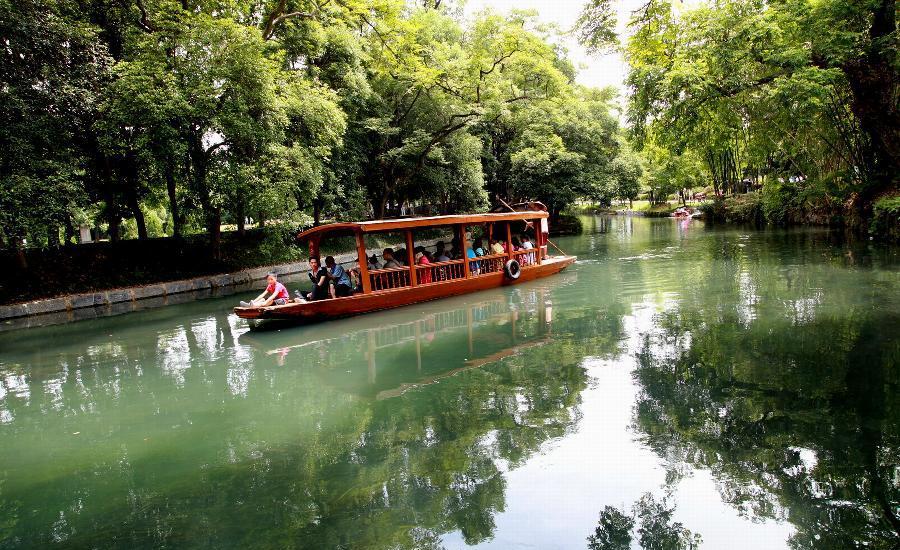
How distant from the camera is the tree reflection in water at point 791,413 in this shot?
3.64 metres

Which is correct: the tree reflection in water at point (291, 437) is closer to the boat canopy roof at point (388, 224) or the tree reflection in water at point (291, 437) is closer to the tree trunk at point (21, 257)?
the boat canopy roof at point (388, 224)

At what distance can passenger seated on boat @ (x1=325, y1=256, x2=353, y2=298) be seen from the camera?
1077 centimetres

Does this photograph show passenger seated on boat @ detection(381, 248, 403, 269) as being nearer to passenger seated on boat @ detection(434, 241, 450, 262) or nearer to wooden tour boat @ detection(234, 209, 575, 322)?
wooden tour boat @ detection(234, 209, 575, 322)

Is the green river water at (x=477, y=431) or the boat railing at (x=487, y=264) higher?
the boat railing at (x=487, y=264)

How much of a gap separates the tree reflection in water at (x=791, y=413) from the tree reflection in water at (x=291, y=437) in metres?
1.03

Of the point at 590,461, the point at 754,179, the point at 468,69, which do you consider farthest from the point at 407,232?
the point at 754,179

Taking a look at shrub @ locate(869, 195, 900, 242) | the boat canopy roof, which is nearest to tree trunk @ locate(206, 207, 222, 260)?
the boat canopy roof

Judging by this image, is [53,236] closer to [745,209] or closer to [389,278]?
[389,278]

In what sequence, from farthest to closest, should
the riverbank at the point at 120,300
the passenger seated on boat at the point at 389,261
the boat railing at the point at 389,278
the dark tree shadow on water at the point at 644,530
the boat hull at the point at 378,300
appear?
the riverbank at the point at 120,300, the passenger seated on boat at the point at 389,261, the boat railing at the point at 389,278, the boat hull at the point at 378,300, the dark tree shadow on water at the point at 644,530

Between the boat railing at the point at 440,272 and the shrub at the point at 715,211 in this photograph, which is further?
the shrub at the point at 715,211

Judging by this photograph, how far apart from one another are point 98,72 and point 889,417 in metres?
16.6

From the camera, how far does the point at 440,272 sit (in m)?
12.5

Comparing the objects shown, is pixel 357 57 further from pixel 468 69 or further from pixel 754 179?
pixel 754 179

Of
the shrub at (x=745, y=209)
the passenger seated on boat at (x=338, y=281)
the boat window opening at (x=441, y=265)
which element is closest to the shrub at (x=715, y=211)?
the shrub at (x=745, y=209)
